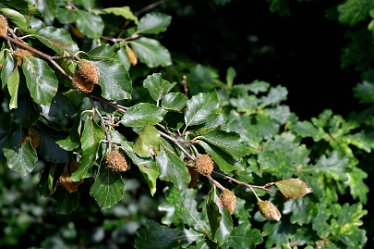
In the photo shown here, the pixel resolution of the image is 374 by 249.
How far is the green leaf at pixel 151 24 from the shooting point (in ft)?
8.11

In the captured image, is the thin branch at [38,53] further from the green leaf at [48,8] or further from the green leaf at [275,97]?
the green leaf at [275,97]

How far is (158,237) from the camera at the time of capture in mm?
2080

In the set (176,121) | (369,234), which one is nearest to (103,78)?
(176,121)

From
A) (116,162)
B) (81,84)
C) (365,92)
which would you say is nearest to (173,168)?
(116,162)

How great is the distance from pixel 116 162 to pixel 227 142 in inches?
12.7

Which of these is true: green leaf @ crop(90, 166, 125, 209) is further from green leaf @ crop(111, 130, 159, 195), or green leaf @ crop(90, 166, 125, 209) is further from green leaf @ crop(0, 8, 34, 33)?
green leaf @ crop(0, 8, 34, 33)

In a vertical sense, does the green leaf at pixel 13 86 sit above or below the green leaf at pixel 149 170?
above

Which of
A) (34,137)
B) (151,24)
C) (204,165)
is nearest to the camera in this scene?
(204,165)

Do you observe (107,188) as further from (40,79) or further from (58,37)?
(58,37)

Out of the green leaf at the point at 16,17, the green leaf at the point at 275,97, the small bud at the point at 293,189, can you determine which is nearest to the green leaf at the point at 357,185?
the green leaf at the point at 275,97

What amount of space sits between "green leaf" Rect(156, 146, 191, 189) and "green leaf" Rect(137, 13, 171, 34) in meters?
1.00

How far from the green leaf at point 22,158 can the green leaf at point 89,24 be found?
79 centimetres

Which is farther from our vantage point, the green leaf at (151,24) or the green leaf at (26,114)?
the green leaf at (151,24)

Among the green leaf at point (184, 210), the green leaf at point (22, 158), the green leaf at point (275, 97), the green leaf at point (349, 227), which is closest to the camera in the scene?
the green leaf at point (22, 158)
